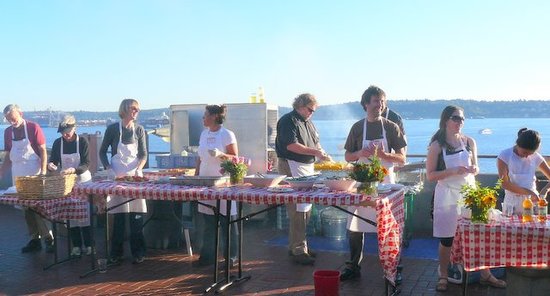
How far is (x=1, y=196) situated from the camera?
582 centimetres

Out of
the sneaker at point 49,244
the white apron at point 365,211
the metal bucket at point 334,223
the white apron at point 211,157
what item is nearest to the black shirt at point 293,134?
the white apron at point 211,157

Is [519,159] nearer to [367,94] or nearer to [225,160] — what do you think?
[367,94]

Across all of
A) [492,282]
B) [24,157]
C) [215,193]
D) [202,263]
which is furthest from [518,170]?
[24,157]

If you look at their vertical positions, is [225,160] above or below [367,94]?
below

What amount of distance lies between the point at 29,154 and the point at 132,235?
177cm

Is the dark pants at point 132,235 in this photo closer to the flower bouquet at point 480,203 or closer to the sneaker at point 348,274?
the sneaker at point 348,274

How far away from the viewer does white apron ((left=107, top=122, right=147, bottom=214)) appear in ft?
19.8

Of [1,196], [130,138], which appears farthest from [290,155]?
[1,196]

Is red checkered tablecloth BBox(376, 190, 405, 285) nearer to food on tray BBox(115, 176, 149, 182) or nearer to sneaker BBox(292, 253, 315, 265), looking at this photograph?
sneaker BBox(292, 253, 315, 265)

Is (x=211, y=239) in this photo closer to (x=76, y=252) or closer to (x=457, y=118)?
(x=76, y=252)

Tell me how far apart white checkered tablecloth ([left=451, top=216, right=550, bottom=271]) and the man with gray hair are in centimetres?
502

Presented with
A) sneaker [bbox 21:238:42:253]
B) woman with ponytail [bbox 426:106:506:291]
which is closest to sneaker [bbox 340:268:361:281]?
woman with ponytail [bbox 426:106:506:291]

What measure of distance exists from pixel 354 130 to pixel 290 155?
882 mm

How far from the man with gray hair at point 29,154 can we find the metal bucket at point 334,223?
3.46m
